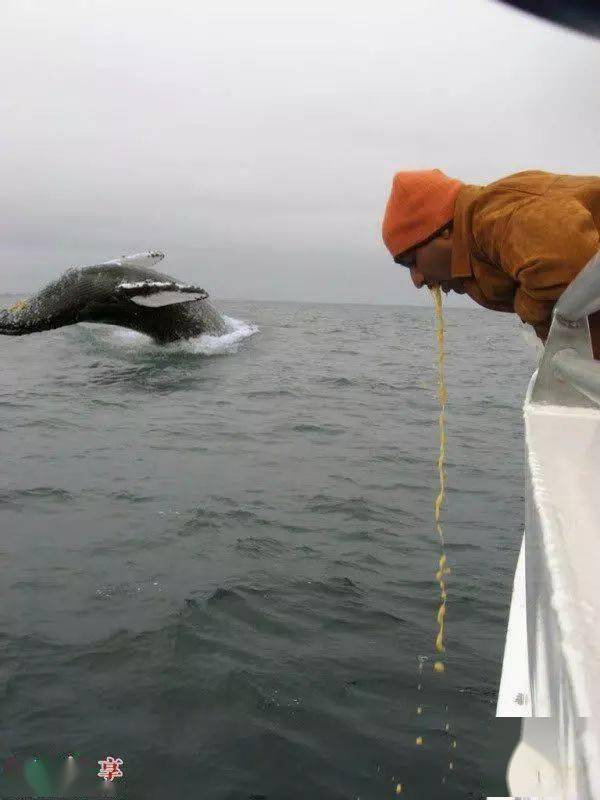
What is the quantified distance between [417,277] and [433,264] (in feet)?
0.52

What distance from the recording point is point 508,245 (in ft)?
9.05

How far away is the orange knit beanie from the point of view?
10.2 ft

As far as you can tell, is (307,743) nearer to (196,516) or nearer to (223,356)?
(196,516)

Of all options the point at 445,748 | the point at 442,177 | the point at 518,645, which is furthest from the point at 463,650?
the point at 442,177

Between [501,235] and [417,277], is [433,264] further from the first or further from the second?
[501,235]

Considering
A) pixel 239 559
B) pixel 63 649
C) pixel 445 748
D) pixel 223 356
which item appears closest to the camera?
pixel 445 748

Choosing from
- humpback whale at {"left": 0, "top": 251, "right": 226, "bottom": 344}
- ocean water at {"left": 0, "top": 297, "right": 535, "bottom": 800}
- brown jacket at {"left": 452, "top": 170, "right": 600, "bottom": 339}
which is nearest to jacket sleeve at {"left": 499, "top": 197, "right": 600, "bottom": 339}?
brown jacket at {"left": 452, "top": 170, "right": 600, "bottom": 339}

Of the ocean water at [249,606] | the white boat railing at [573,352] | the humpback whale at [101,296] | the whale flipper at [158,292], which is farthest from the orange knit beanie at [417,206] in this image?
the whale flipper at [158,292]

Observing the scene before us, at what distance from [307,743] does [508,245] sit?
2345 millimetres

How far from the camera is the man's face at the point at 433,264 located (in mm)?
3199

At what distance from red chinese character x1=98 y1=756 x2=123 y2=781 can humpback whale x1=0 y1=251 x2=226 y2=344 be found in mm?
12145

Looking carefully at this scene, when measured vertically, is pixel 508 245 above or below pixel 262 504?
above

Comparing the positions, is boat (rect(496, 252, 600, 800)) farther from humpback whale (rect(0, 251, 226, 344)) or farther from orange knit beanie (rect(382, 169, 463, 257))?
humpback whale (rect(0, 251, 226, 344))

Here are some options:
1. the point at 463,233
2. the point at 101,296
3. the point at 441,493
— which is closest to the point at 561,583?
the point at 463,233
